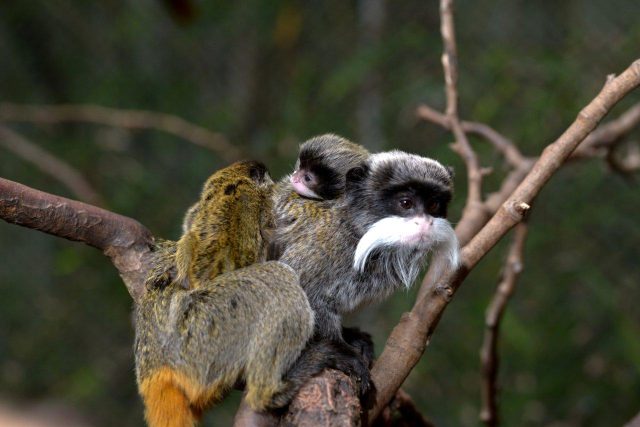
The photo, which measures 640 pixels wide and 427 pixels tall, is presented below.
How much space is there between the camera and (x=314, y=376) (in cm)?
245

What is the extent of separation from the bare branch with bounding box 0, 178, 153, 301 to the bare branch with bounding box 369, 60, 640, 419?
2.96ft

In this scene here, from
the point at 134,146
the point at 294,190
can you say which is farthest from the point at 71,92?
the point at 294,190

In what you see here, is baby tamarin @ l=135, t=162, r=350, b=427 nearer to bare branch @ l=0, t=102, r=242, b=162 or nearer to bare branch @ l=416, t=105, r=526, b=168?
bare branch @ l=416, t=105, r=526, b=168

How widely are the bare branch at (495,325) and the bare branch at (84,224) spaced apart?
150 centimetres

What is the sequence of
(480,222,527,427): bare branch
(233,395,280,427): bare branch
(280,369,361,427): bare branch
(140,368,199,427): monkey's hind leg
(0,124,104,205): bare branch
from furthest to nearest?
(0,124,104,205): bare branch
(480,222,527,427): bare branch
(140,368,199,427): monkey's hind leg
(233,395,280,427): bare branch
(280,369,361,427): bare branch

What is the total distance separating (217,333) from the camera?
2.54 m

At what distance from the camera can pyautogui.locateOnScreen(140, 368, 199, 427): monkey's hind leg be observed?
250 cm

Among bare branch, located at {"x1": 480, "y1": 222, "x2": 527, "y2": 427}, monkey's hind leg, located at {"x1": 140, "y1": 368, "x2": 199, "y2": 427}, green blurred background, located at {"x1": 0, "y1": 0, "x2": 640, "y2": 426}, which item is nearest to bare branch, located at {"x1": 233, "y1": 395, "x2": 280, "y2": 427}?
monkey's hind leg, located at {"x1": 140, "y1": 368, "x2": 199, "y2": 427}

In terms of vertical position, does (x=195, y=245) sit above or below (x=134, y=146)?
below

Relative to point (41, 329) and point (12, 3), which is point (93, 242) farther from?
point (12, 3)

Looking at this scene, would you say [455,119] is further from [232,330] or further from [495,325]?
[232,330]

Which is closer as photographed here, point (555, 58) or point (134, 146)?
point (555, 58)

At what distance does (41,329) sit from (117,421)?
41.4 inches

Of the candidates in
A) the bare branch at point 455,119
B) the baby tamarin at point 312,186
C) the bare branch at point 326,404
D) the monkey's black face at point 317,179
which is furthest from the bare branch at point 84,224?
the bare branch at point 455,119
